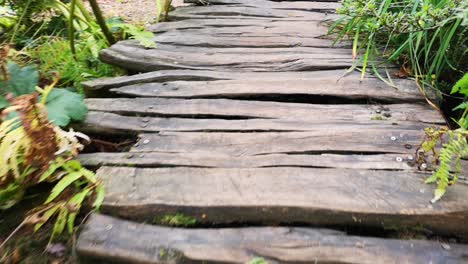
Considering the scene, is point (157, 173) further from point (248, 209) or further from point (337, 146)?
point (337, 146)

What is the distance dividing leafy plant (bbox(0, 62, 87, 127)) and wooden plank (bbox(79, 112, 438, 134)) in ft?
0.27

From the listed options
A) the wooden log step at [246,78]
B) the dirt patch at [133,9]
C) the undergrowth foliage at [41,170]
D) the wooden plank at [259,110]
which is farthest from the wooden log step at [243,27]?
the undergrowth foliage at [41,170]

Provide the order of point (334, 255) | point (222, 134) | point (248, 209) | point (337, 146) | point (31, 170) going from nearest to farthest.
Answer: point (334, 255)
point (248, 209)
point (31, 170)
point (337, 146)
point (222, 134)

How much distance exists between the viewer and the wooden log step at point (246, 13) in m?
3.72

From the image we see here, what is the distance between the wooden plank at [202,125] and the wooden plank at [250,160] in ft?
0.78

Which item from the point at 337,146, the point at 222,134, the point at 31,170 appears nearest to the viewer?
the point at 31,170

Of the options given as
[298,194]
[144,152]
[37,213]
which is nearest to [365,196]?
[298,194]

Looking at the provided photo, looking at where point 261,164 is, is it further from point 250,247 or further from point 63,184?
point 63,184

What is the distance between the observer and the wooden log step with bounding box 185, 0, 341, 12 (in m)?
3.99

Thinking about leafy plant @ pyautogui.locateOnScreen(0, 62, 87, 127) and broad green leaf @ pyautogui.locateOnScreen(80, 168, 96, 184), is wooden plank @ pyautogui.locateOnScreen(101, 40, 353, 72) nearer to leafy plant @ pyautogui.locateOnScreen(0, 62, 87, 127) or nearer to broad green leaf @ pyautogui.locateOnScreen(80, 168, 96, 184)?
leafy plant @ pyautogui.locateOnScreen(0, 62, 87, 127)

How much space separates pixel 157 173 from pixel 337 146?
84 centimetres

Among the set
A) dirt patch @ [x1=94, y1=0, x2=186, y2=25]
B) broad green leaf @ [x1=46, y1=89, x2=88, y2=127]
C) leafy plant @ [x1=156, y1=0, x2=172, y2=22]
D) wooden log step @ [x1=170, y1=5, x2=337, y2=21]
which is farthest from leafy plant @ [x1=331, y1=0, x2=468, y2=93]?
dirt patch @ [x1=94, y1=0, x2=186, y2=25]

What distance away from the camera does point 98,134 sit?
1999mm

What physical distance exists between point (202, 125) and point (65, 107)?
2.33 ft
